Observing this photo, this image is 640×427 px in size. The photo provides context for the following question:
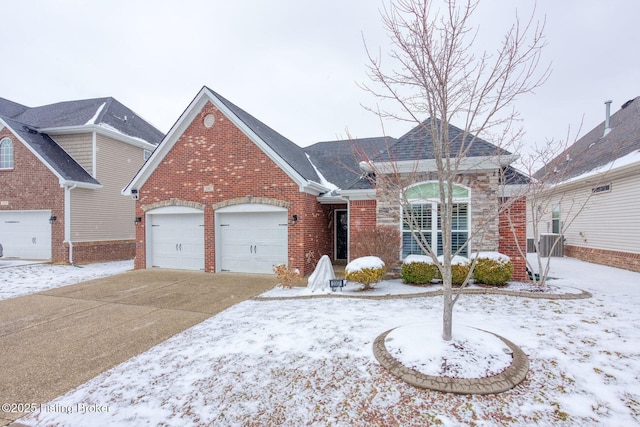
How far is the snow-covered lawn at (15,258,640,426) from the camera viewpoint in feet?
9.56

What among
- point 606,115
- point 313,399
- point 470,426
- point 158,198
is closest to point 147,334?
point 313,399

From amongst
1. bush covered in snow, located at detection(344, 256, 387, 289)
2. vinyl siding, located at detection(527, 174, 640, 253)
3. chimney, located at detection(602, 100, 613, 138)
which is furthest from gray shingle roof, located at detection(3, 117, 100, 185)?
chimney, located at detection(602, 100, 613, 138)

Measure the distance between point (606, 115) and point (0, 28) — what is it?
2904 cm

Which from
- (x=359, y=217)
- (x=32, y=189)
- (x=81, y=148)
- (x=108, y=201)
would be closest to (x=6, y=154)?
(x=32, y=189)

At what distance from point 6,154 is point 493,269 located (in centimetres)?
1999

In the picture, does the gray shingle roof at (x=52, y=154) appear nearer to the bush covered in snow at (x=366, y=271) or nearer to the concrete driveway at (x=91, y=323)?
the concrete driveway at (x=91, y=323)

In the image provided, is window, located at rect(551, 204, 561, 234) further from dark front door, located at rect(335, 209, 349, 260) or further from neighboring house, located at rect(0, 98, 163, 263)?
neighboring house, located at rect(0, 98, 163, 263)

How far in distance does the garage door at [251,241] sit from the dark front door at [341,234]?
3090 mm

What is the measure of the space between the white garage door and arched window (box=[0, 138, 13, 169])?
2.15 m

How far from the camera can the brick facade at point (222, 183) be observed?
10031 millimetres

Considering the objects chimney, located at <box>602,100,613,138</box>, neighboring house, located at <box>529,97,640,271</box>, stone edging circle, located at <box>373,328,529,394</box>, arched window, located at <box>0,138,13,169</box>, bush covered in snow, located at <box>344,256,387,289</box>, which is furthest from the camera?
chimney, located at <box>602,100,613,138</box>

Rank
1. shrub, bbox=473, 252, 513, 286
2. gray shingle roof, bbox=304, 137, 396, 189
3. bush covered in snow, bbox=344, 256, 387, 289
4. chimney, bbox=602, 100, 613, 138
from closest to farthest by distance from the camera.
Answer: bush covered in snow, bbox=344, 256, 387, 289 < shrub, bbox=473, 252, 513, 286 < gray shingle roof, bbox=304, 137, 396, 189 < chimney, bbox=602, 100, 613, 138

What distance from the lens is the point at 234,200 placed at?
34.4 ft

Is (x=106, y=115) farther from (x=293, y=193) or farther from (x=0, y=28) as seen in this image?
(x=293, y=193)
